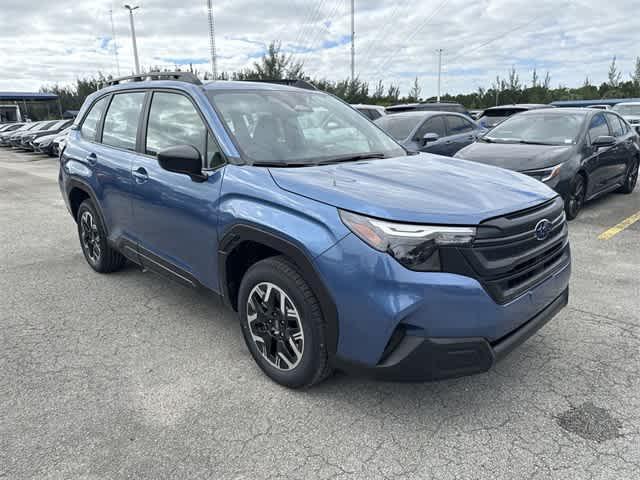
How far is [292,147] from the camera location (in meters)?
3.21

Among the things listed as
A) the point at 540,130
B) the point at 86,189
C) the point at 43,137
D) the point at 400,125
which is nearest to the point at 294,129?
the point at 86,189

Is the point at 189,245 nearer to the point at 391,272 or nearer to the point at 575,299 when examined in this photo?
the point at 391,272

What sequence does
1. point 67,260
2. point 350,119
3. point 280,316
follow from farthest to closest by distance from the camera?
point 67,260 < point 350,119 < point 280,316

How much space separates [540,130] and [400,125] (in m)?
2.92

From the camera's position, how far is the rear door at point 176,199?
312cm

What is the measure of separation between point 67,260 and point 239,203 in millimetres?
3530

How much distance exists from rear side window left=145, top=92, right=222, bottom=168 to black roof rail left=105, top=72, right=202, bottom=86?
0.16 metres

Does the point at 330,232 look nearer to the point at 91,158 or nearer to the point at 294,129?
the point at 294,129

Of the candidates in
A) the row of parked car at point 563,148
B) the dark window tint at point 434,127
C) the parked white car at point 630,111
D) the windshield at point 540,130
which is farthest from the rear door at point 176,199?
the parked white car at point 630,111

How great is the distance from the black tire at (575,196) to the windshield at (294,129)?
3.92 m

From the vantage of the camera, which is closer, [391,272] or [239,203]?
[391,272]

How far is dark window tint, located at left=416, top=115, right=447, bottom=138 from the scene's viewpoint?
9512 millimetres

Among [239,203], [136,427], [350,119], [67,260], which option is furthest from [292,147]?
[67,260]

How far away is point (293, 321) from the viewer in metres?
2.69
